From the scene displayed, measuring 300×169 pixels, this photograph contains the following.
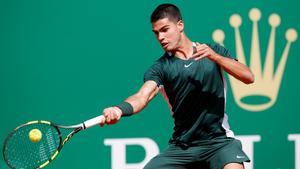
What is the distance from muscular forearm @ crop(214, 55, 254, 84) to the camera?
5.38 metres

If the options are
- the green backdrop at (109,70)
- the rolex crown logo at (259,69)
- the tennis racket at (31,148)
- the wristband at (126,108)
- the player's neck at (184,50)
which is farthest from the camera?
the rolex crown logo at (259,69)

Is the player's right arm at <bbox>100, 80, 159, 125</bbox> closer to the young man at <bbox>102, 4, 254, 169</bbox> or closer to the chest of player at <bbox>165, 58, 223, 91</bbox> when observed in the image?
the young man at <bbox>102, 4, 254, 169</bbox>

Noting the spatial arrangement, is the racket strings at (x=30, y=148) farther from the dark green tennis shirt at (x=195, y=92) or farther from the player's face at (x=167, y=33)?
the player's face at (x=167, y=33)

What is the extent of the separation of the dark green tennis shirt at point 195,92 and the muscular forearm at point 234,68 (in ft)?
0.70

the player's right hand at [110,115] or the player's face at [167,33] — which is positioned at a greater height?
the player's face at [167,33]

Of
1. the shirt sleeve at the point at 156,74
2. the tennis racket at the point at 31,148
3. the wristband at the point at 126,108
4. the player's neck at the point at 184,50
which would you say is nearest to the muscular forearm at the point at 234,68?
the player's neck at the point at 184,50

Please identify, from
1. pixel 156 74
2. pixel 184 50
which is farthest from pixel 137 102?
pixel 184 50

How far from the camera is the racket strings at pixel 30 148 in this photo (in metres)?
5.48

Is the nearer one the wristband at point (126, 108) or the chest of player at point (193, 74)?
the wristband at point (126, 108)

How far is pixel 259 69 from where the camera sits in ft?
22.9

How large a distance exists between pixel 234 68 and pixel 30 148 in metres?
1.57

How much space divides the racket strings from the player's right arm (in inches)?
22.5

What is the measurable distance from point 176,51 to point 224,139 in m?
0.72

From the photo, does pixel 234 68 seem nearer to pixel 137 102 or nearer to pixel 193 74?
pixel 193 74
